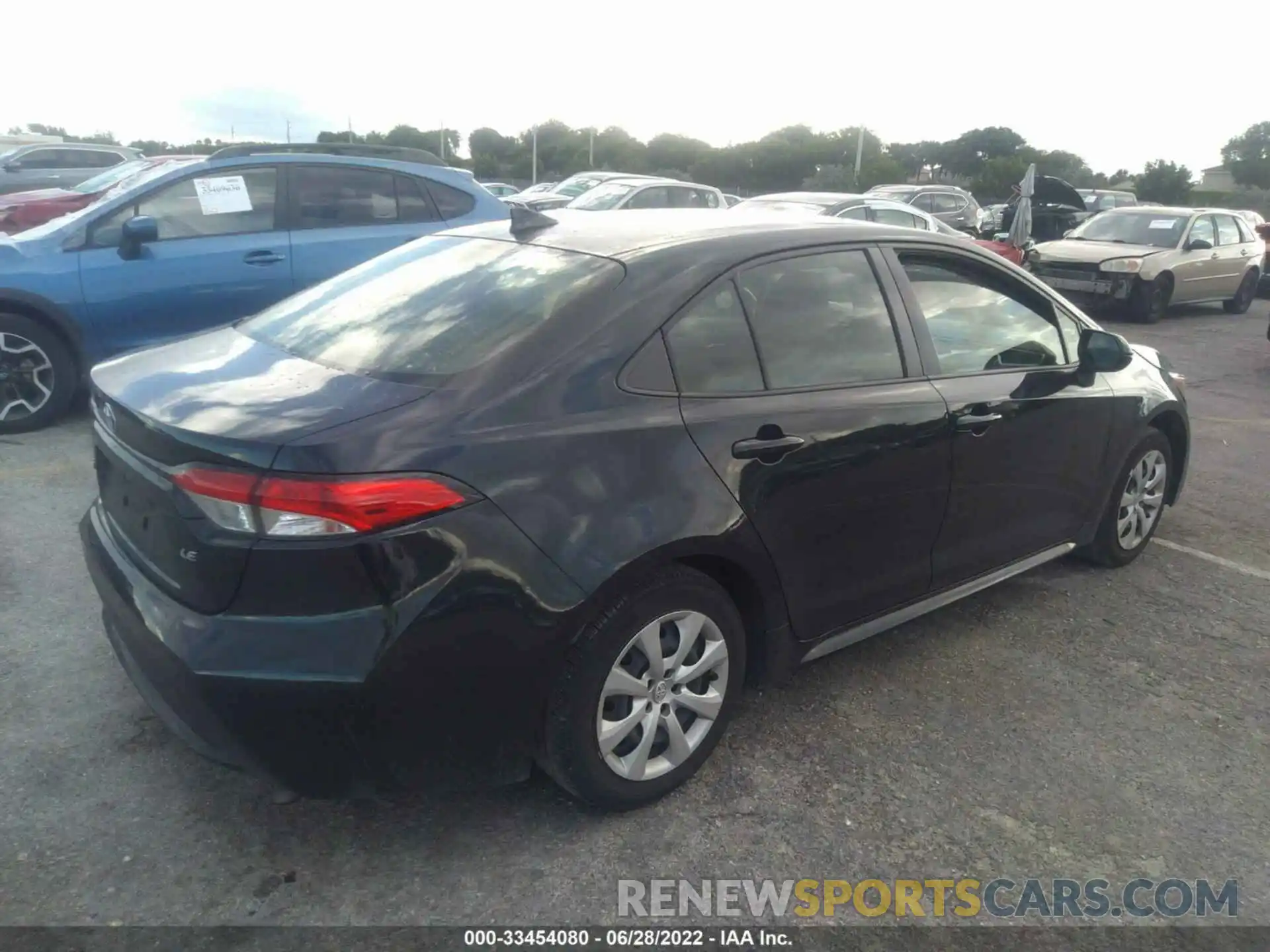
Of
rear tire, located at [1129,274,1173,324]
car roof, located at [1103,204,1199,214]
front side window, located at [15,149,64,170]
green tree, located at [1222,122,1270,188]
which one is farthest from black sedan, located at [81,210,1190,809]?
green tree, located at [1222,122,1270,188]

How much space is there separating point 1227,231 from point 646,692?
16.1 m

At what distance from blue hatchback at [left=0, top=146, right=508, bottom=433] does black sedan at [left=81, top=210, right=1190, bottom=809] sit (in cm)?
341

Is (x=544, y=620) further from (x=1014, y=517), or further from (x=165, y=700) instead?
(x=1014, y=517)

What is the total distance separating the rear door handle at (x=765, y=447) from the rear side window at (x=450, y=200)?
5.32 meters

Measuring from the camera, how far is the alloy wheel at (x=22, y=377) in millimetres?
6070

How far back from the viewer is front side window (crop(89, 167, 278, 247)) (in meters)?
6.43

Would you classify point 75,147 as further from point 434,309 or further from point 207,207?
point 434,309

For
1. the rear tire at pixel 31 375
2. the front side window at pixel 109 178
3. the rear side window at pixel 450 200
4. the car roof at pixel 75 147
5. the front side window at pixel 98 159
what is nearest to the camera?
the rear tire at pixel 31 375

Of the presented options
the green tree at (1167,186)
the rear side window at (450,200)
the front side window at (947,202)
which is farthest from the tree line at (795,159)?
the rear side window at (450,200)

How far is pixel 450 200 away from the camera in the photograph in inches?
302

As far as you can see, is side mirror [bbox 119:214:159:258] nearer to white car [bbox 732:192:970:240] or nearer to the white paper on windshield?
the white paper on windshield

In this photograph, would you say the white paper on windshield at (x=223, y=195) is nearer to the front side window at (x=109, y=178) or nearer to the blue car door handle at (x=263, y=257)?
the blue car door handle at (x=263, y=257)

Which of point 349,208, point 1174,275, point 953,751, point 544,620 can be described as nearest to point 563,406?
point 544,620

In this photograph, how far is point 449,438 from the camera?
239 centimetres
